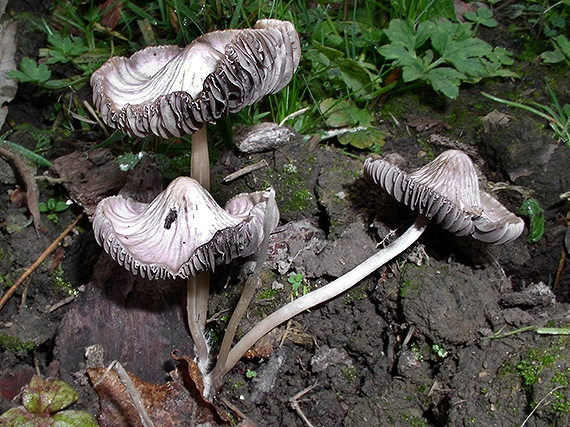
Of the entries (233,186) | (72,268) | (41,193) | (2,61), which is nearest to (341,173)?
(233,186)

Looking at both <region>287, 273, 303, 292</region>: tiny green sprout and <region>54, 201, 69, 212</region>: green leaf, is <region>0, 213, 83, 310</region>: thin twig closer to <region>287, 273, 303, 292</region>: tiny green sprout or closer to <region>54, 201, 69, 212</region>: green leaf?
<region>54, 201, 69, 212</region>: green leaf

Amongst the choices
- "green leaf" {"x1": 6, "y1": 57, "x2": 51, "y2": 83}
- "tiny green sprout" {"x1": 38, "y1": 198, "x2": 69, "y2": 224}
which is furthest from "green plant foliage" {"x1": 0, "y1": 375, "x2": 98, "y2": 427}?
"green leaf" {"x1": 6, "y1": 57, "x2": 51, "y2": 83}

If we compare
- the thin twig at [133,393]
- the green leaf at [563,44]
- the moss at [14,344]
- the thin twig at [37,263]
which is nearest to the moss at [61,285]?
the thin twig at [37,263]

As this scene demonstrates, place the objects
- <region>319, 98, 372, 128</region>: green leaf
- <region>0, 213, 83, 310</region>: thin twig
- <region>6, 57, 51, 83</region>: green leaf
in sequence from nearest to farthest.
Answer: <region>0, 213, 83, 310</region>: thin twig < <region>319, 98, 372, 128</region>: green leaf < <region>6, 57, 51, 83</region>: green leaf

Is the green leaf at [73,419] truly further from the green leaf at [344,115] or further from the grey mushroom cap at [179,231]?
the green leaf at [344,115]

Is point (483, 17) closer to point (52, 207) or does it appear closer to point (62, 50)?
point (62, 50)

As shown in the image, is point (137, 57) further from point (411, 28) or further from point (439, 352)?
point (439, 352)

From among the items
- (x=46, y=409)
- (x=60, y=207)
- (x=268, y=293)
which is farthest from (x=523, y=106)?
(x=46, y=409)
